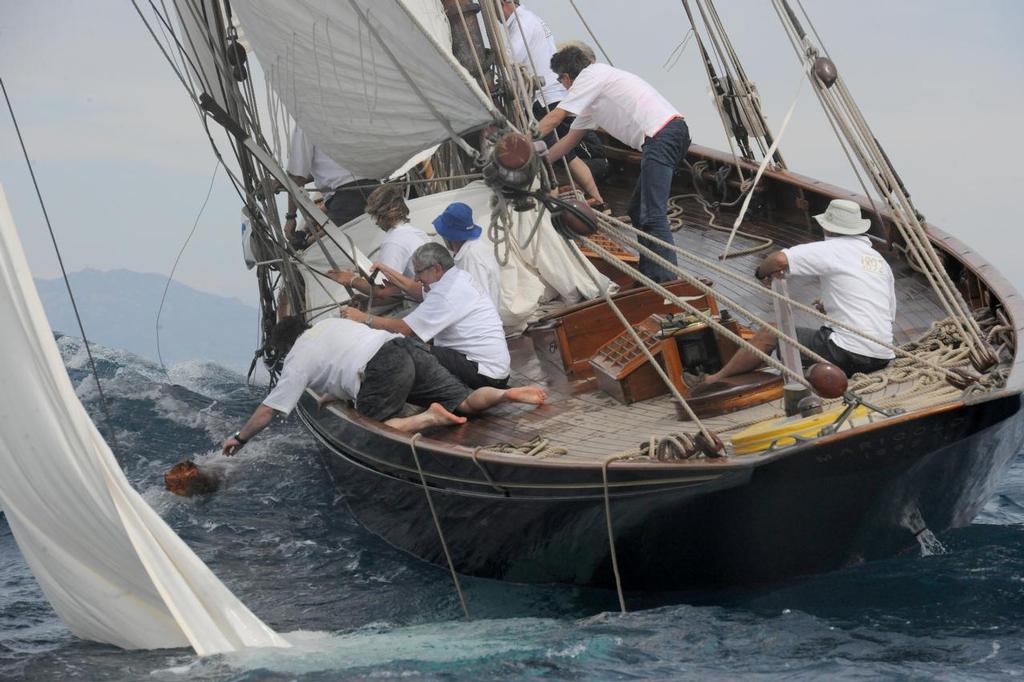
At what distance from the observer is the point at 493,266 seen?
25.0ft

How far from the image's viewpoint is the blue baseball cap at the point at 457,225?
292 inches

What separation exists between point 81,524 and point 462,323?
2.26m

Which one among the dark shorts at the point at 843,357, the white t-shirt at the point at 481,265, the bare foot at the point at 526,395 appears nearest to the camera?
the dark shorts at the point at 843,357

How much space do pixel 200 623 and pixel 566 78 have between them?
402 cm

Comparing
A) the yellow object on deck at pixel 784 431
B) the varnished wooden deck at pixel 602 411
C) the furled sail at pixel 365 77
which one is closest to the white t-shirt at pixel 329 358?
the varnished wooden deck at pixel 602 411

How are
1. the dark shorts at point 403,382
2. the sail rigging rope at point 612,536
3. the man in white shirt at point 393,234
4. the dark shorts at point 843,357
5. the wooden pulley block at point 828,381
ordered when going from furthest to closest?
the man in white shirt at point 393,234, the dark shorts at point 403,382, the dark shorts at point 843,357, the sail rigging rope at point 612,536, the wooden pulley block at point 828,381

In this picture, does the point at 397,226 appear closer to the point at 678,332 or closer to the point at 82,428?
the point at 678,332

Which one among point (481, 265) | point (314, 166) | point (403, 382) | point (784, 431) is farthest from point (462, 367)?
point (314, 166)

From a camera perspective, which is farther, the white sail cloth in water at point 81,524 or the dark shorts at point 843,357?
the dark shorts at point 843,357

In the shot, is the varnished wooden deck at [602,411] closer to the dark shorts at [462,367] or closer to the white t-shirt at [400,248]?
the dark shorts at [462,367]

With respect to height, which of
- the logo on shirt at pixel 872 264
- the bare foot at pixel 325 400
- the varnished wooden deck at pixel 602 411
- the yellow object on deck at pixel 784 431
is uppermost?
the logo on shirt at pixel 872 264

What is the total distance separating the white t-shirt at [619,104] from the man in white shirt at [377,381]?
184 cm

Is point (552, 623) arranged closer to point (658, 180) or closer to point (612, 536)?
point (612, 536)

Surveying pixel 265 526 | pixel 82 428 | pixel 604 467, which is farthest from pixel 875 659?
pixel 265 526
